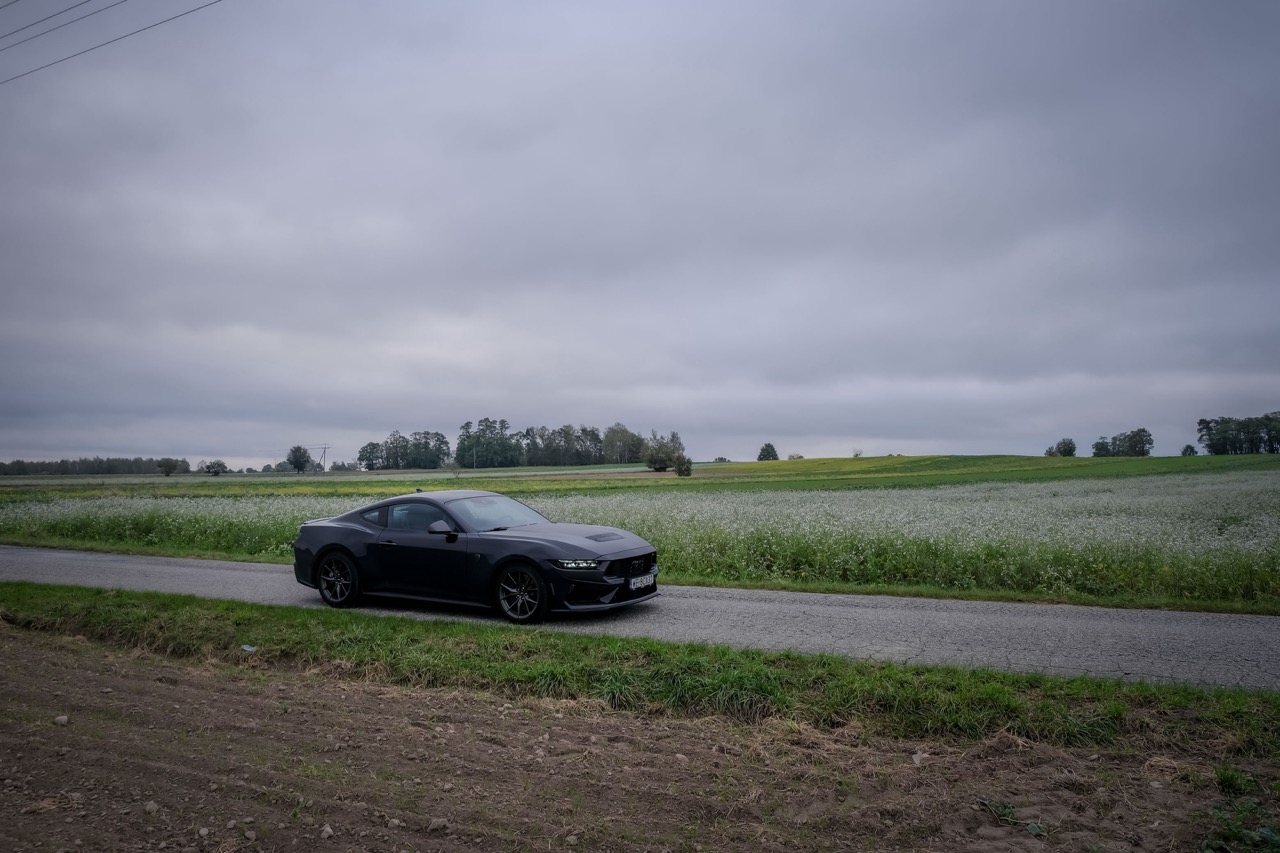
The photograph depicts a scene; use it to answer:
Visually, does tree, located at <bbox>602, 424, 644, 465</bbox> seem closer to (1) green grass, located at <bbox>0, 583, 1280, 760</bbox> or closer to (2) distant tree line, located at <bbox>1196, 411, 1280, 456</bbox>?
(2) distant tree line, located at <bbox>1196, 411, 1280, 456</bbox>

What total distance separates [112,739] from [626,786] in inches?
148

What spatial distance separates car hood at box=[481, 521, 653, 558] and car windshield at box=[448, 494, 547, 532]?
21 centimetres

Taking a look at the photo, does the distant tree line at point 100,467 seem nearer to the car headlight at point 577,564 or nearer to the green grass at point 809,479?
the green grass at point 809,479

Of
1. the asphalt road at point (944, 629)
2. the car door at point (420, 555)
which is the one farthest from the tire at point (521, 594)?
the car door at point (420, 555)

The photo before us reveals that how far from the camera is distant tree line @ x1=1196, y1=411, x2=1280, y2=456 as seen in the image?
55875 millimetres

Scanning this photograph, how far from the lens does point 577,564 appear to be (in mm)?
9438

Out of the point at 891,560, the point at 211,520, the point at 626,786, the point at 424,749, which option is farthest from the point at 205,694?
the point at 211,520

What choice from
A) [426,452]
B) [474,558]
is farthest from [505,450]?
[474,558]

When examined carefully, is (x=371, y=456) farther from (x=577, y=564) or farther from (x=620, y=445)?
(x=577, y=564)

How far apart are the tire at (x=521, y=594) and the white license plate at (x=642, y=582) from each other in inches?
45.4

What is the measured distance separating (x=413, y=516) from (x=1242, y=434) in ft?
228

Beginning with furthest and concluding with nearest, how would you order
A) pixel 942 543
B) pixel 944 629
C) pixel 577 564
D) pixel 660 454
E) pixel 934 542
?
pixel 660 454 < pixel 934 542 < pixel 942 543 < pixel 577 564 < pixel 944 629

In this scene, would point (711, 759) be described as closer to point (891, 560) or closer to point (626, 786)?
point (626, 786)

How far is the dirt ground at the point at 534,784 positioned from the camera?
422cm
